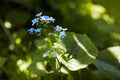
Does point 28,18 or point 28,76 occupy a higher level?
point 28,18

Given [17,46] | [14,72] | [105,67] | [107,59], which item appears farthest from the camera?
[17,46]

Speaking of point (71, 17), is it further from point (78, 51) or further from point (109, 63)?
point (78, 51)

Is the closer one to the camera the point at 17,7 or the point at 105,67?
the point at 105,67

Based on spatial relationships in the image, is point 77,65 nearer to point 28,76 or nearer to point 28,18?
point 28,76

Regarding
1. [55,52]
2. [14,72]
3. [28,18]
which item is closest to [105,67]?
[55,52]

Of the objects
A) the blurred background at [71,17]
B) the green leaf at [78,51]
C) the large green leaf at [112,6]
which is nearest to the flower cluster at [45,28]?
the green leaf at [78,51]

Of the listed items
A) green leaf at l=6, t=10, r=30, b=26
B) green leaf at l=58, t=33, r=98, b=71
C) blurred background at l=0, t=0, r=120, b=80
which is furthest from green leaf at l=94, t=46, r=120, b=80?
green leaf at l=6, t=10, r=30, b=26
